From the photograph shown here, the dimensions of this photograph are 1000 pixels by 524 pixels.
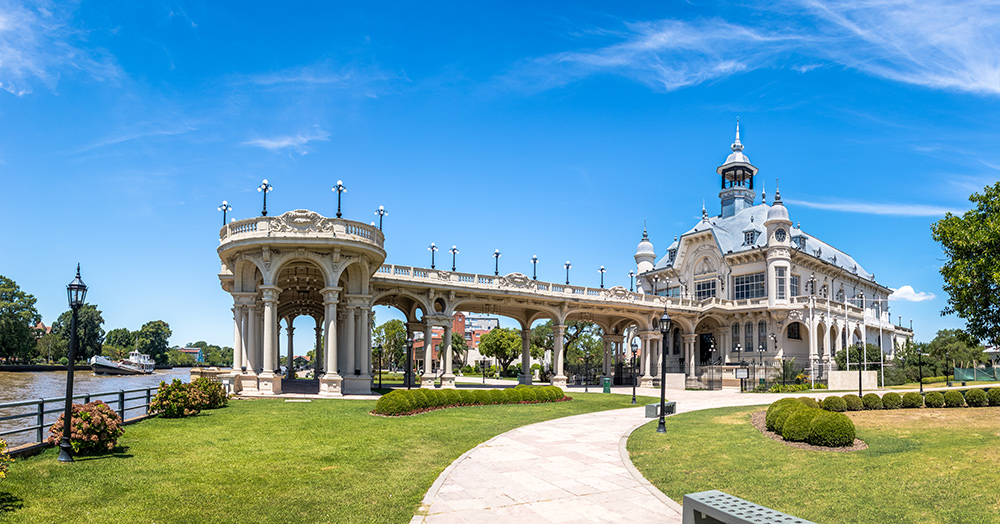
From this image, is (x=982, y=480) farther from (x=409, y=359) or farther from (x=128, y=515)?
(x=409, y=359)

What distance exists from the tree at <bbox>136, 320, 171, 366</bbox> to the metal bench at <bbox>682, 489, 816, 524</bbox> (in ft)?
565

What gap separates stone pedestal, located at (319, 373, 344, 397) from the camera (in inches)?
1321

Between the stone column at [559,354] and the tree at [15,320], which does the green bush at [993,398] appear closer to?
the stone column at [559,354]

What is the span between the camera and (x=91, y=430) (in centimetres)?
1377

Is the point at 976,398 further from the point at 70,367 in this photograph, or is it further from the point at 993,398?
the point at 70,367

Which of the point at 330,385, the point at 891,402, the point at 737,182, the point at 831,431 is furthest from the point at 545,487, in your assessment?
the point at 737,182

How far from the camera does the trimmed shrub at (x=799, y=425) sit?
1619cm

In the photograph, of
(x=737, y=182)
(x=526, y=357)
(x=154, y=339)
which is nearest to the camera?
(x=526, y=357)

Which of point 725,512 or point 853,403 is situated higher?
point 725,512

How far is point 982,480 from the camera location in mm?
11570

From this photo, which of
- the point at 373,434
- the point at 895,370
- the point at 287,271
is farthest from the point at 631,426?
the point at 895,370

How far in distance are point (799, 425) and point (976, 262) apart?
1811cm

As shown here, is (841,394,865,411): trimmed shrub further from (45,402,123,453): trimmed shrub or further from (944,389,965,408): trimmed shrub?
(45,402,123,453): trimmed shrub

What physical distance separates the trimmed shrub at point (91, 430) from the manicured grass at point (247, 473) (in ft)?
1.17
